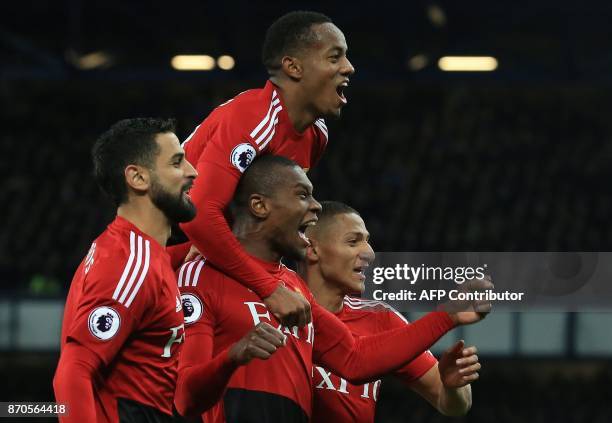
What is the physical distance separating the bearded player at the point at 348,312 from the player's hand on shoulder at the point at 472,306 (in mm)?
821

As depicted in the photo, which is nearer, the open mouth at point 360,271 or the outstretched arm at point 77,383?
the outstretched arm at point 77,383

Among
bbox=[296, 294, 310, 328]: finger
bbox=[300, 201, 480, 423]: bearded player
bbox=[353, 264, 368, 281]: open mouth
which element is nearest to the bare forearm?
bbox=[300, 201, 480, 423]: bearded player

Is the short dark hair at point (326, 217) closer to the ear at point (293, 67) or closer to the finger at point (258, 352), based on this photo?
the ear at point (293, 67)

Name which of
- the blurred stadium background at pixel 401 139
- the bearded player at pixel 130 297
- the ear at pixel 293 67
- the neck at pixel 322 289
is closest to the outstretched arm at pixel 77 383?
the bearded player at pixel 130 297

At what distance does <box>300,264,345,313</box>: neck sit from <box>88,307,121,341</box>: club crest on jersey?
4.75ft

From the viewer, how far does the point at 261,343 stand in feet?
10.3

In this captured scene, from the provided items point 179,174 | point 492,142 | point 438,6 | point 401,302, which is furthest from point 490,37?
point 179,174

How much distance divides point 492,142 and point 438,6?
4.31 meters

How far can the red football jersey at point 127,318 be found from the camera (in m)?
3.14

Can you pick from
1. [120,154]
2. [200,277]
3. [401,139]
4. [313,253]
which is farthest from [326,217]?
[401,139]

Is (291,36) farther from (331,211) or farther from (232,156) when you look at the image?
(331,211)

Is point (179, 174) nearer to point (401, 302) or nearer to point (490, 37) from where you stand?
point (401, 302)

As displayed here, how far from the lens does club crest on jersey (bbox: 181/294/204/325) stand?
3.69 m

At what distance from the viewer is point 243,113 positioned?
3906 mm
